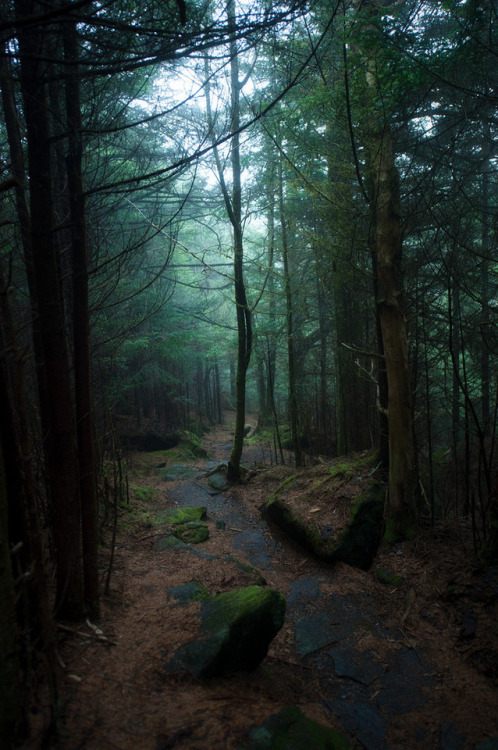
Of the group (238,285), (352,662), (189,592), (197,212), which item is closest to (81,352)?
(189,592)

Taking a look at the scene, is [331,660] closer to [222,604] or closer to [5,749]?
[222,604]

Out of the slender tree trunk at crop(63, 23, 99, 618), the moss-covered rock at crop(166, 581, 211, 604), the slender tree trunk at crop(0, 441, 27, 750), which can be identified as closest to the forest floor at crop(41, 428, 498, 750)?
the moss-covered rock at crop(166, 581, 211, 604)

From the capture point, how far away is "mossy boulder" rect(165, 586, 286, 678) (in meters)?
2.82

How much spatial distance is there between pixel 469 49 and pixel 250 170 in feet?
23.7

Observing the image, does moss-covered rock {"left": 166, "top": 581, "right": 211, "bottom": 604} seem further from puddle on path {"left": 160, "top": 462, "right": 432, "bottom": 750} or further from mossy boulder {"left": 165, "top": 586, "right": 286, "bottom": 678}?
puddle on path {"left": 160, "top": 462, "right": 432, "bottom": 750}

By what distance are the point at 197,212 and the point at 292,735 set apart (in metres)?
11.9

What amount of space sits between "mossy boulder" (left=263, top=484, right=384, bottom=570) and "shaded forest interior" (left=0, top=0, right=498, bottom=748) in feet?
0.82

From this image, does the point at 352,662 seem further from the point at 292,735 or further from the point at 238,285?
the point at 238,285

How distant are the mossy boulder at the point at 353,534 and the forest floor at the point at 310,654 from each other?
0.16 meters

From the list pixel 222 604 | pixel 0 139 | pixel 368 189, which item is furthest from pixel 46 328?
pixel 0 139

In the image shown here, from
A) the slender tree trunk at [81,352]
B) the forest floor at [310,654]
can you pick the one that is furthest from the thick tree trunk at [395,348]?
the slender tree trunk at [81,352]

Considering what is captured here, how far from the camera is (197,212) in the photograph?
11.6 meters

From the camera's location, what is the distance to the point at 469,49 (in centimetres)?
440

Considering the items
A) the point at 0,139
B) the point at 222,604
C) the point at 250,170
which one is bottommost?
the point at 222,604
